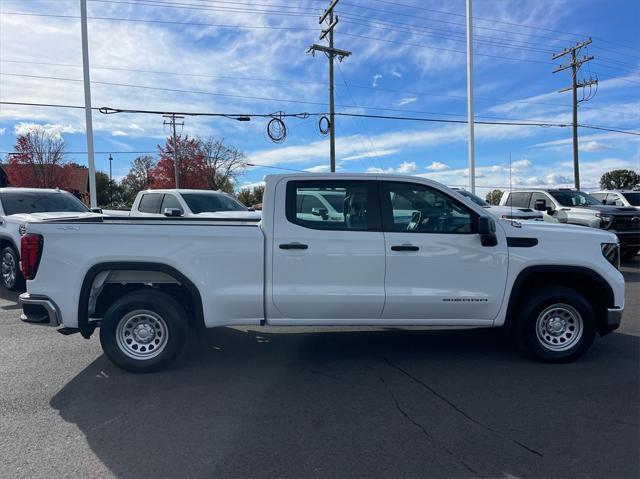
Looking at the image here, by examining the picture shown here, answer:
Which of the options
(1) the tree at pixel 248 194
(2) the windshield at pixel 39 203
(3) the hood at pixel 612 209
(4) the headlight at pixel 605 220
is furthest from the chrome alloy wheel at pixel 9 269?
(1) the tree at pixel 248 194

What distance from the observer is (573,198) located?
14.3 m

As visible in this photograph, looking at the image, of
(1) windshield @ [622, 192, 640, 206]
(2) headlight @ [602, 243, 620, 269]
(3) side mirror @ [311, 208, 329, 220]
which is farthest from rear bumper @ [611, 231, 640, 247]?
(3) side mirror @ [311, 208, 329, 220]

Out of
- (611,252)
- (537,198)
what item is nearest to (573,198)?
(537,198)

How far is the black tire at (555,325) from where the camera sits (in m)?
5.17

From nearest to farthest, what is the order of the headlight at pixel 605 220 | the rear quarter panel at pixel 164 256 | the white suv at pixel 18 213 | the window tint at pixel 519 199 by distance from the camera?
the rear quarter panel at pixel 164 256
the white suv at pixel 18 213
the headlight at pixel 605 220
the window tint at pixel 519 199

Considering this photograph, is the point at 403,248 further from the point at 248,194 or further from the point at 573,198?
the point at 248,194

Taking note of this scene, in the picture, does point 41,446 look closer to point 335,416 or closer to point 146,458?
point 146,458

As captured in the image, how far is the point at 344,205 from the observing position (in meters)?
5.11

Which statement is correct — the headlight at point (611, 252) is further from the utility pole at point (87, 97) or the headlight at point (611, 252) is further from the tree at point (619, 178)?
the tree at point (619, 178)

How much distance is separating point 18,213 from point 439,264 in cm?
877

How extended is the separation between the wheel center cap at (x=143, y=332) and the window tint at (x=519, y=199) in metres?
12.3

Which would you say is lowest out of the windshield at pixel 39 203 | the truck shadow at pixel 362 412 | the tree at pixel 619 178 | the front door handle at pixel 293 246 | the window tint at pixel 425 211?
the truck shadow at pixel 362 412

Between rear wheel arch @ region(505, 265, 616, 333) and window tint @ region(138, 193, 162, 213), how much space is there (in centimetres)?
907

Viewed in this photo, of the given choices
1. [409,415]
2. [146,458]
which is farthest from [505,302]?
[146,458]
